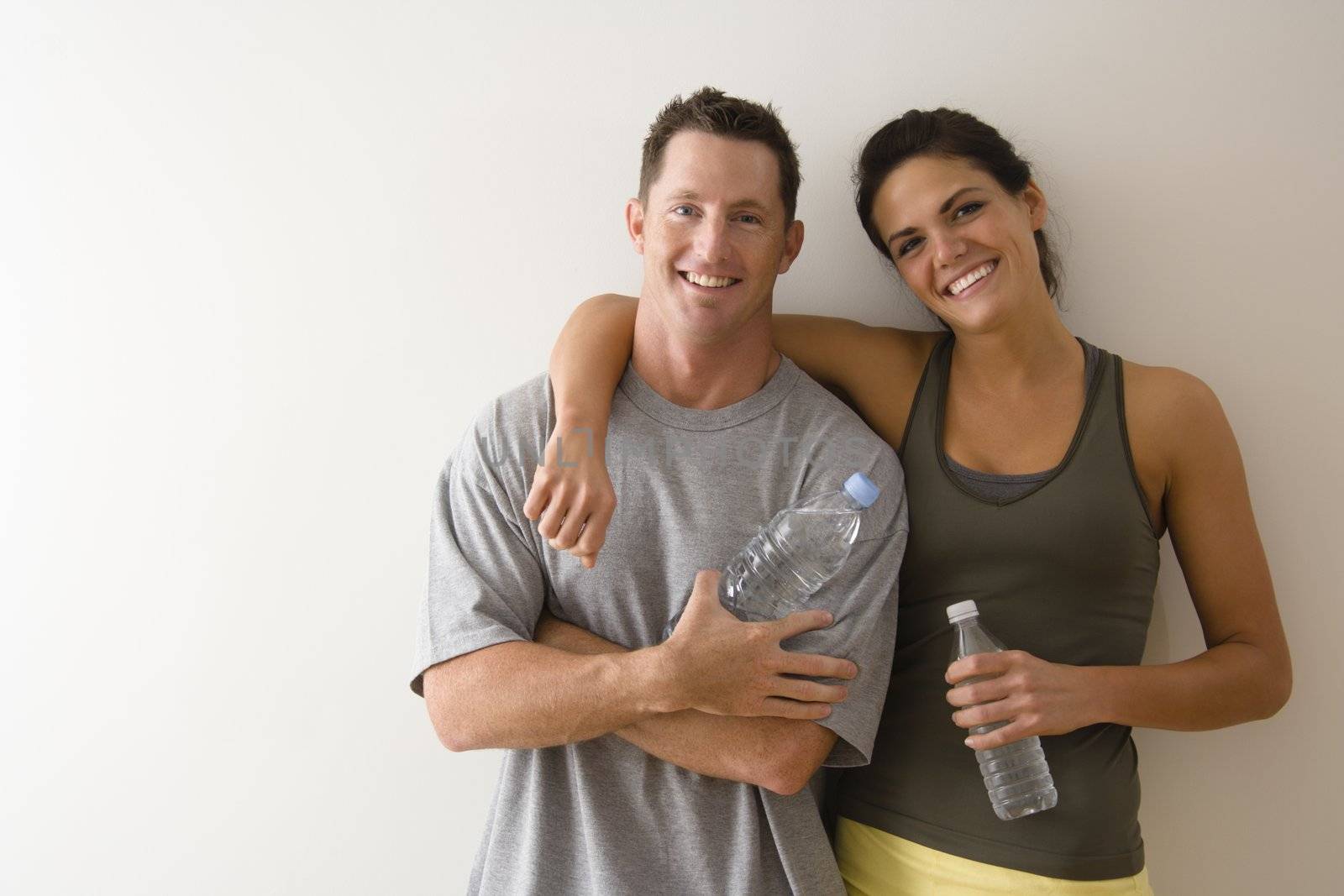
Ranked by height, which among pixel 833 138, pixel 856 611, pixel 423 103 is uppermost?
pixel 423 103

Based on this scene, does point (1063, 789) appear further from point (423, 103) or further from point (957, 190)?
point (423, 103)

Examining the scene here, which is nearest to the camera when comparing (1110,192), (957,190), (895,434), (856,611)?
(856,611)

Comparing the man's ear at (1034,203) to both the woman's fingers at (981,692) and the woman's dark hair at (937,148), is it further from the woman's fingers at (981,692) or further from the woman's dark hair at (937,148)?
the woman's fingers at (981,692)

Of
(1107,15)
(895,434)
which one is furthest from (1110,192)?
(895,434)

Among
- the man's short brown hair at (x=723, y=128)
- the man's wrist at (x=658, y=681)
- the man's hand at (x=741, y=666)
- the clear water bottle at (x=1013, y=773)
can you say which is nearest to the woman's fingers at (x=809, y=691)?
the man's hand at (x=741, y=666)

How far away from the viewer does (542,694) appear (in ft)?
4.29

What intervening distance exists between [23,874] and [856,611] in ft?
5.65

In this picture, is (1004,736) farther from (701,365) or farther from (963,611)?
(701,365)

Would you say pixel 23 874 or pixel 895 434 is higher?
pixel 895 434

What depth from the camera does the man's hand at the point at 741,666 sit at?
50.4 inches

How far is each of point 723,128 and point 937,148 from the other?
1.22 feet

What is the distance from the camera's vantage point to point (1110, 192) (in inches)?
70.9

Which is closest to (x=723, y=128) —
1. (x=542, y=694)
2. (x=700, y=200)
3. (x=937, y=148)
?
(x=700, y=200)

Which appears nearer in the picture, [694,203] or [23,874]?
[694,203]
